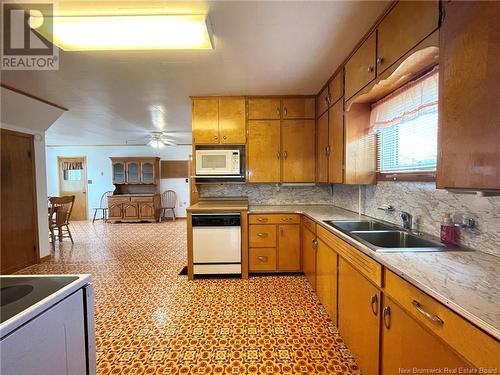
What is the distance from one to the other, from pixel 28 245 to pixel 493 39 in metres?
5.14

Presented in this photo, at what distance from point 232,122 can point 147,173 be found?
5.03 m

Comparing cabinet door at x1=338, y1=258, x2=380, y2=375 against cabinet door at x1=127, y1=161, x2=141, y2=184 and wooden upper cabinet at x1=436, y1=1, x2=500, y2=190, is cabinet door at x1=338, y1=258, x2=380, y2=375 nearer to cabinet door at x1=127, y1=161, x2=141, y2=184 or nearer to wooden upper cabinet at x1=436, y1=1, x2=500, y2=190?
wooden upper cabinet at x1=436, y1=1, x2=500, y2=190

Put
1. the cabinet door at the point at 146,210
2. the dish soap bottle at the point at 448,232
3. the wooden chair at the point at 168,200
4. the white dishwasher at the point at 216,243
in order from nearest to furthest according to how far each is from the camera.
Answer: the dish soap bottle at the point at 448,232, the white dishwasher at the point at 216,243, the cabinet door at the point at 146,210, the wooden chair at the point at 168,200

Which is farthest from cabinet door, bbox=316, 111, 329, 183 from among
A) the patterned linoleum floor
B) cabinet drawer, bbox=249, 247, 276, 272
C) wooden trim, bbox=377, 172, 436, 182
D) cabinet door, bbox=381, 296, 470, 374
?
cabinet door, bbox=381, 296, 470, 374

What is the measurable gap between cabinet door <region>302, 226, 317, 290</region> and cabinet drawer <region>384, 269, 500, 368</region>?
134 cm

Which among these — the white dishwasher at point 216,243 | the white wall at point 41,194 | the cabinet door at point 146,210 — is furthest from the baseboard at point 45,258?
the cabinet door at point 146,210

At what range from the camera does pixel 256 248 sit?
295 centimetres

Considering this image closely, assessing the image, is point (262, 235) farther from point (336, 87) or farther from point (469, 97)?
point (469, 97)

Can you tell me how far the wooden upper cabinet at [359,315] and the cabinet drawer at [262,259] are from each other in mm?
1247

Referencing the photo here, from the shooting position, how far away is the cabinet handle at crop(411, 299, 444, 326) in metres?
0.81

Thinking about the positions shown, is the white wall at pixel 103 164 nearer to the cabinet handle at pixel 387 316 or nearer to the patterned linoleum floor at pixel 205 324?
the patterned linoleum floor at pixel 205 324

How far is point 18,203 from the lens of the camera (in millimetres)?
3320

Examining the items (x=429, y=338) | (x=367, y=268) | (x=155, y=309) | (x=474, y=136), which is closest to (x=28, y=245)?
(x=155, y=309)

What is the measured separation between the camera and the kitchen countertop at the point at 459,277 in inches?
27.7
